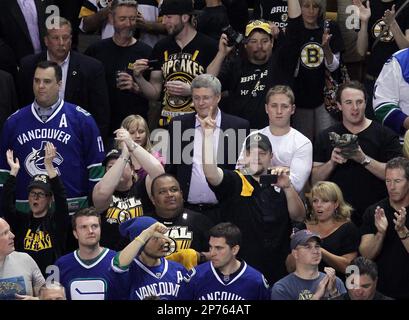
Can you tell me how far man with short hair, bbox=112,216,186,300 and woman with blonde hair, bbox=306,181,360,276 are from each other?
4.36 feet

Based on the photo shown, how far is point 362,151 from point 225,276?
1.93 metres

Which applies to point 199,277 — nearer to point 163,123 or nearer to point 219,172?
point 219,172

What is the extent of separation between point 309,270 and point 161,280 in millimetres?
1161

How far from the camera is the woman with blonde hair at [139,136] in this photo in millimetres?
12578

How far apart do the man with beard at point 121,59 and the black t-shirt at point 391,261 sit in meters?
2.97

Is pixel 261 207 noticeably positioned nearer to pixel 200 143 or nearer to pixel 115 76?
pixel 200 143

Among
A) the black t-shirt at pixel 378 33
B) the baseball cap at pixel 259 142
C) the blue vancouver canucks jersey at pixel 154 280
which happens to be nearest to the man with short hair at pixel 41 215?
the blue vancouver canucks jersey at pixel 154 280

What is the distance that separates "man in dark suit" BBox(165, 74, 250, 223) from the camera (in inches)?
485

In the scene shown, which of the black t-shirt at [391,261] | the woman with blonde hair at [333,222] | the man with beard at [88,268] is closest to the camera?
the man with beard at [88,268]

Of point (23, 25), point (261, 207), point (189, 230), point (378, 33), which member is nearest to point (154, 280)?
point (189, 230)

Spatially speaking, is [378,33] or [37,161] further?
[378,33]

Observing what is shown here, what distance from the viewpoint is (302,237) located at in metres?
11.3

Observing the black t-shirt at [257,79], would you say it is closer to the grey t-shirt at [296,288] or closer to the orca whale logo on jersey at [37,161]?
the orca whale logo on jersey at [37,161]
